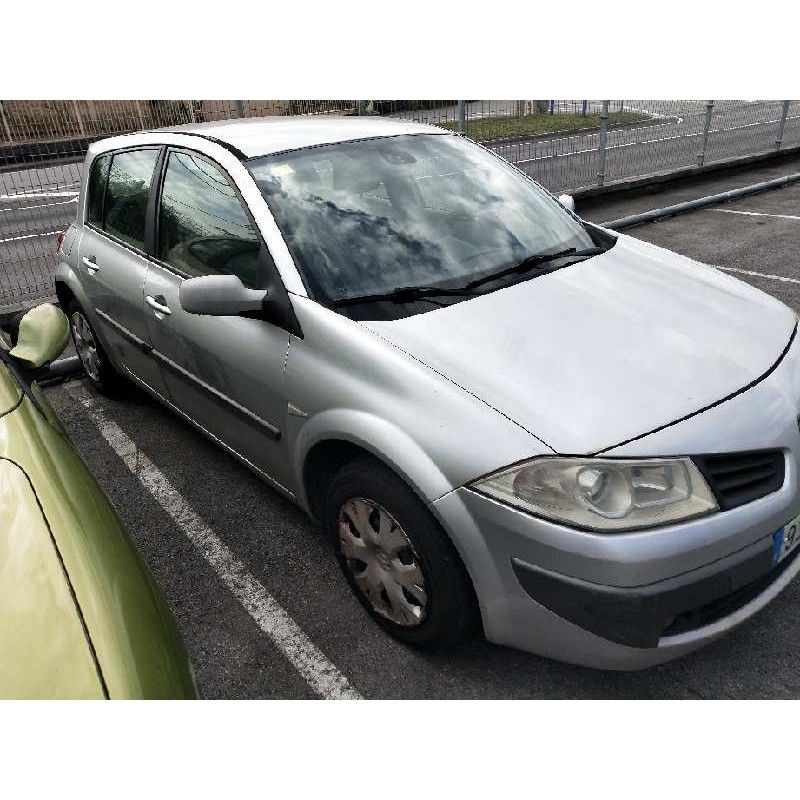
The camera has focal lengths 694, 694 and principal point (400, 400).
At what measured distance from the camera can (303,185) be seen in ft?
9.20

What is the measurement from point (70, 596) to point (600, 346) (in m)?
1.67

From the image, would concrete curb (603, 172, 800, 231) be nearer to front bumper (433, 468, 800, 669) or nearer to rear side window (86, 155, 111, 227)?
rear side window (86, 155, 111, 227)

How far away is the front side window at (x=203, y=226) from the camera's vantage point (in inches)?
109

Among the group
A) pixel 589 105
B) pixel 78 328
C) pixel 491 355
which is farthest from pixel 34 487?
pixel 589 105

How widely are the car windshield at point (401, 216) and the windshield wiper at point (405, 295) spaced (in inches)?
0.7

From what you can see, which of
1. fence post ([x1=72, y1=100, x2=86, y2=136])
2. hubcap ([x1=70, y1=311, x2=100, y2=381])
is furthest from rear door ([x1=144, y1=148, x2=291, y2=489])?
fence post ([x1=72, y1=100, x2=86, y2=136])

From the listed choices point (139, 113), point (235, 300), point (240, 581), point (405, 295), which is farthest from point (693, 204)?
point (240, 581)

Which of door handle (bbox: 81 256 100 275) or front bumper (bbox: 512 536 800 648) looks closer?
front bumper (bbox: 512 536 800 648)

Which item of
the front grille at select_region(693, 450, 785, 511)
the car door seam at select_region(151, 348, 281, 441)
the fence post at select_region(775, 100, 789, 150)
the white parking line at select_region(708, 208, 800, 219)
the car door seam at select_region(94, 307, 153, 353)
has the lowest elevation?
the white parking line at select_region(708, 208, 800, 219)

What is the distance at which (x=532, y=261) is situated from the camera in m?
2.77

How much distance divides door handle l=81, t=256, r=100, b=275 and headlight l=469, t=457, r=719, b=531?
9.38 ft

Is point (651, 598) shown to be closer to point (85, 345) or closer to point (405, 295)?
point (405, 295)

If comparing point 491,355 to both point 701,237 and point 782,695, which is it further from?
point 701,237

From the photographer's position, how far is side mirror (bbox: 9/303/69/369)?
8.21 ft
